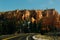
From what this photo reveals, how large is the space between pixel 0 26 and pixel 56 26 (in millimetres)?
43810

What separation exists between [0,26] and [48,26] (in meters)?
39.5

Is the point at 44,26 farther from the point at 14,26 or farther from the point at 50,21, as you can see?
the point at 14,26

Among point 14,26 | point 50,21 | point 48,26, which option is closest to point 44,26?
point 48,26

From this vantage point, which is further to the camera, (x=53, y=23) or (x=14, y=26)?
(x=53, y=23)

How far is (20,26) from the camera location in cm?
15550

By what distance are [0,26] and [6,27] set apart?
13.4 feet

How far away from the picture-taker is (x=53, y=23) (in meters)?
165

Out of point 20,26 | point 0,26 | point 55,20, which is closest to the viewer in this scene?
point 0,26

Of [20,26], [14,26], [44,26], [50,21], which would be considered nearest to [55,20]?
[50,21]

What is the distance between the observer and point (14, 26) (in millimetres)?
138500

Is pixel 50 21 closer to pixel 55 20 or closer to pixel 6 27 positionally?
pixel 55 20

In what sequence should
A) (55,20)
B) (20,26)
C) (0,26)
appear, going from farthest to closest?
(55,20) → (20,26) → (0,26)

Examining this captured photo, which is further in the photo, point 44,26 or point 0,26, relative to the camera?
point 44,26

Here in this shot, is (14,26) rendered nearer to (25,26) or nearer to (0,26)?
(0,26)
